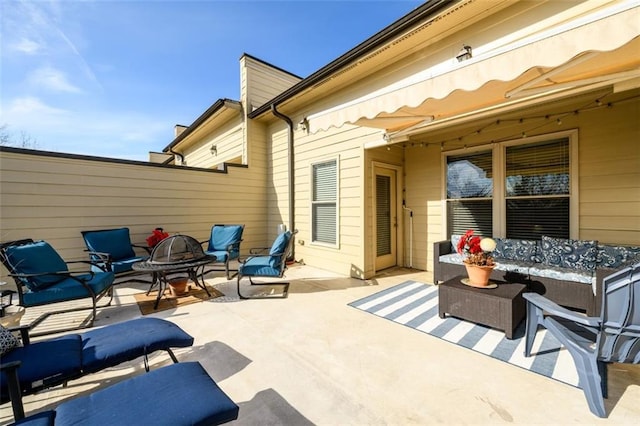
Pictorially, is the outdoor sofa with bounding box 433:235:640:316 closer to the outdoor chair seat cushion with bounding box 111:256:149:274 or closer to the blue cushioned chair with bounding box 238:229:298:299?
the blue cushioned chair with bounding box 238:229:298:299

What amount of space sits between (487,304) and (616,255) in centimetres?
205

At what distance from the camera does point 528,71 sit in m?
2.45

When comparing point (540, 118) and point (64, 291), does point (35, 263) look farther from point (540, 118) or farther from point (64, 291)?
point (540, 118)

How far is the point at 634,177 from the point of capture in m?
3.59

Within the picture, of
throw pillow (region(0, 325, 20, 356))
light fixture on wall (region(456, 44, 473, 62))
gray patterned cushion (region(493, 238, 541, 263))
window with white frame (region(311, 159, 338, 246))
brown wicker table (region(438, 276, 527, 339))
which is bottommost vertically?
brown wicker table (region(438, 276, 527, 339))

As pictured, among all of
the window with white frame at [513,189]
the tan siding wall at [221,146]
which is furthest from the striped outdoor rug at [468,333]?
the tan siding wall at [221,146]

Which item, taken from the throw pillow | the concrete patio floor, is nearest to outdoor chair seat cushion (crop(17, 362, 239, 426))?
the concrete patio floor

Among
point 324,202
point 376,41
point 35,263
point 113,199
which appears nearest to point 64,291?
point 35,263

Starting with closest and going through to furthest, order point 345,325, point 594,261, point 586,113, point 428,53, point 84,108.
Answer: point 345,325
point 594,261
point 586,113
point 428,53
point 84,108

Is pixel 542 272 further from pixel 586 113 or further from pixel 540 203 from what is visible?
pixel 586 113

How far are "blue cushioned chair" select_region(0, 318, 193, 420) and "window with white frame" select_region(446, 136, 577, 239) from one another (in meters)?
5.10

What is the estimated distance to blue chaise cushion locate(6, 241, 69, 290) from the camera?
10.9 ft

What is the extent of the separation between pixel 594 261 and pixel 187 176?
7622 mm

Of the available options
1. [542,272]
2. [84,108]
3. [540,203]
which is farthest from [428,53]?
[84,108]
